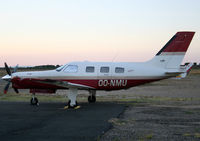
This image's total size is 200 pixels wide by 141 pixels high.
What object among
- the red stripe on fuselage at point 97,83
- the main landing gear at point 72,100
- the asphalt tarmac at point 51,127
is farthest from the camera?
the red stripe on fuselage at point 97,83

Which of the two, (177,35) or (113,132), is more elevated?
(177,35)

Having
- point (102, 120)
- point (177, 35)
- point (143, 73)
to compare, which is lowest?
point (102, 120)

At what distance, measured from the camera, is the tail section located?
18.5 metres

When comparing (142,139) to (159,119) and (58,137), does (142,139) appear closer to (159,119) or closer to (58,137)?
(58,137)

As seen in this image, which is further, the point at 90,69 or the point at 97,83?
the point at 90,69

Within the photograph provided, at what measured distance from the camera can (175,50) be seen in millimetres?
18562

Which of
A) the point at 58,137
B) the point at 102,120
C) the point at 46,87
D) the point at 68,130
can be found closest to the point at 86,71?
the point at 46,87

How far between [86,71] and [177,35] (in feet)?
22.1

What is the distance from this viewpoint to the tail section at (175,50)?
18453 millimetres

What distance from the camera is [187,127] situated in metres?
10.7

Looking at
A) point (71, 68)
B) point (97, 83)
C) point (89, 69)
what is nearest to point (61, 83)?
point (71, 68)

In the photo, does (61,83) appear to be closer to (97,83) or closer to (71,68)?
(71,68)

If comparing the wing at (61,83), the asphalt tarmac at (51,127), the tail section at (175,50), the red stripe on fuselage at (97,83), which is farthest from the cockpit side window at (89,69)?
the asphalt tarmac at (51,127)

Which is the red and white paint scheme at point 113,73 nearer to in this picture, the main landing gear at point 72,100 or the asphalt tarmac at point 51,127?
the main landing gear at point 72,100
